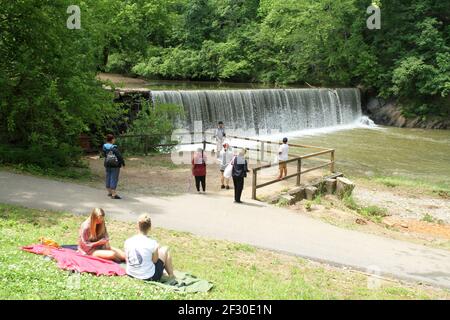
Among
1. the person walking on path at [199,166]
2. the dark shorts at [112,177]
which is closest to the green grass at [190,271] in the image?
the dark shorts at [112,177]

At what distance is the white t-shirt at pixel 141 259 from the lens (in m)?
7.11

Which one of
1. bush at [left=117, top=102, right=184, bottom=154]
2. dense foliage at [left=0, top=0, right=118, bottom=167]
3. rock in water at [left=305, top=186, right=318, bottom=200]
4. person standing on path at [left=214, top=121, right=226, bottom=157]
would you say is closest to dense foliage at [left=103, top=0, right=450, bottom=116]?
bush at [left=117, top=102, right=184, bottom=154]

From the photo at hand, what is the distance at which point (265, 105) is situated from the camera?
32.5m

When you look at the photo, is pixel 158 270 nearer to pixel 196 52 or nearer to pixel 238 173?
pixel 238 173

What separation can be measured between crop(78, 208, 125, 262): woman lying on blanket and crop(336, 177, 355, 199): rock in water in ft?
32.9

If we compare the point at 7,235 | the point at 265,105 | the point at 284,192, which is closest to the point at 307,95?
the point at 265,105

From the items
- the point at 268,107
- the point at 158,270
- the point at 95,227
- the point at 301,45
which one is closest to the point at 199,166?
the point at 95,227

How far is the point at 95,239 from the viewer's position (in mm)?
7926

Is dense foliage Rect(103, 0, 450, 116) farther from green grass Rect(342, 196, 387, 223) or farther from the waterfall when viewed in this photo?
green grass Rect(342, 196, 387, 223)

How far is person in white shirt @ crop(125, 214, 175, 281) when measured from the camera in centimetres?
711

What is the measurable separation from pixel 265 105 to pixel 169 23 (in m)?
8.47

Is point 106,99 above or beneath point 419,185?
above

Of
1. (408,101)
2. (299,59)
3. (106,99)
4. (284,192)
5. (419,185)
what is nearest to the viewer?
(284,192)

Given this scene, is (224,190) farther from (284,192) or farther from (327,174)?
(327,174)
